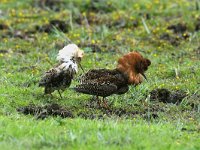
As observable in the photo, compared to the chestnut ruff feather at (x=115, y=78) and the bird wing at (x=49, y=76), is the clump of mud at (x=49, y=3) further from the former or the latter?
the chestnut ruff feather at (x=115, y=78)

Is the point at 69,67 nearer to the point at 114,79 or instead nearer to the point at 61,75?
the point at 61,75

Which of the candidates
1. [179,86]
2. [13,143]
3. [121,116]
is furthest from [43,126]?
[179,86]

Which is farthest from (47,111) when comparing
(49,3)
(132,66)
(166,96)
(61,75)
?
(49,3)

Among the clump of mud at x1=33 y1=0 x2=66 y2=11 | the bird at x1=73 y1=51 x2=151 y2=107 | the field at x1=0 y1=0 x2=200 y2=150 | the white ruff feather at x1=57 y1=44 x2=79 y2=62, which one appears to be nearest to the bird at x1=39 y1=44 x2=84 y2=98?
the white ruff feather at x1=57 y1=44 x2=79 y2=62

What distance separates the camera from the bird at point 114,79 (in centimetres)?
1043

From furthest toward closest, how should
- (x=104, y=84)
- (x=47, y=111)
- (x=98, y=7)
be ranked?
(x=98, y=7) < (x=104, y=84) < (x=47, y=111)

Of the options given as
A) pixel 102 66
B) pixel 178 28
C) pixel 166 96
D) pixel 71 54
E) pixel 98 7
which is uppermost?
pixel 98 7

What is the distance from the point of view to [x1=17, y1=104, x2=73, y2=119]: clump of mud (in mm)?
9834

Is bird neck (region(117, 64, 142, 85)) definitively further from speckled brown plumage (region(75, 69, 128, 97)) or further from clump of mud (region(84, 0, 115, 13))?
clump of mud (region(84, 0, 115, 13))

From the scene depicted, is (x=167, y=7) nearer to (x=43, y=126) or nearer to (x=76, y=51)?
(x=76, y=51)

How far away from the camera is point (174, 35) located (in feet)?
54.2

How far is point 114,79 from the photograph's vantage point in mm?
10477

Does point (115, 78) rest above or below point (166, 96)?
above

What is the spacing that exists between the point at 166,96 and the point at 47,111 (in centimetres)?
252
